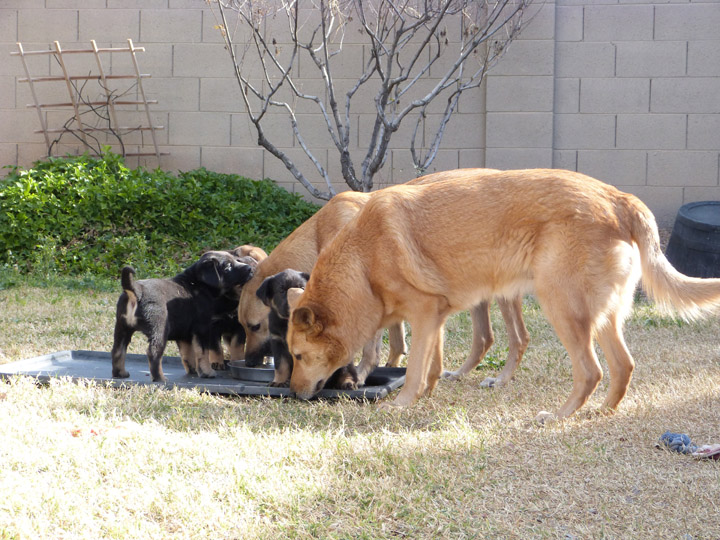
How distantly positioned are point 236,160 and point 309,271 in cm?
610

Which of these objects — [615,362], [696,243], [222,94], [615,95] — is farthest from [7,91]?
[615,362]

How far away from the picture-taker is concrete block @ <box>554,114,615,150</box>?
10.7 meters

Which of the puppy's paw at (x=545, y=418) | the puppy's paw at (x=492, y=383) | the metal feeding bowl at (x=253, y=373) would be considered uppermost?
the puppy's paw at (x=545, y=418)

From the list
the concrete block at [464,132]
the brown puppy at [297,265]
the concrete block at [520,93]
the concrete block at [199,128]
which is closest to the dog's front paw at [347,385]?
the brown puppy at [297,265]

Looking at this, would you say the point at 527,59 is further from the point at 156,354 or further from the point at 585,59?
the point at 156,354

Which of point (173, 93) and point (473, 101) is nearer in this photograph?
point (473, 101)

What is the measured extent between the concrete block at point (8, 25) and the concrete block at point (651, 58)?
28.3ft

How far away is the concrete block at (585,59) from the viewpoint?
420 inches

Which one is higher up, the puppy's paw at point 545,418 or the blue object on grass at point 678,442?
the blue object on grass at point 678,442

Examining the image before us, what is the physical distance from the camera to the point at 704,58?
1059cm

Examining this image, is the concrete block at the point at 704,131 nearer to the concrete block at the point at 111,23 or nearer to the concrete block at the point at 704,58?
the concrete block at the point at 704,58

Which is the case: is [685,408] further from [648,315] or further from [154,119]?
[154,119]

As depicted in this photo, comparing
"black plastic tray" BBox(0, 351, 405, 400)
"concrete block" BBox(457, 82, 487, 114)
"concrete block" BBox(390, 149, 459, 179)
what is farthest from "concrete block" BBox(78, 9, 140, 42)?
"black plastic tray" BBox(0, 351, 405, 400)

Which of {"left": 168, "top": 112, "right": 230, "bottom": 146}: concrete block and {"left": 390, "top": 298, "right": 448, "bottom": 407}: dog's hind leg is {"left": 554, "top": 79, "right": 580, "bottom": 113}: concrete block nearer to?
{"left": 168, "top": 112, "right": 230, "bottom": 146}: concrete block
